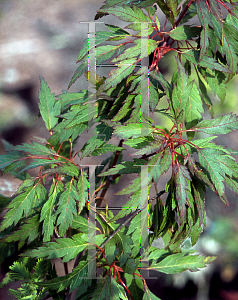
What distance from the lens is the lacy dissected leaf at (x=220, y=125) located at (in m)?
0.51

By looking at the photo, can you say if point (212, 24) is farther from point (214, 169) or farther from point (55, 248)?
point (55, 248)

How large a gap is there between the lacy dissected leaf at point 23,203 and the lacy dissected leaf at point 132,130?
0.23 m

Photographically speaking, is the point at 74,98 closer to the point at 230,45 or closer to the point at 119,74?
the point at 119,74

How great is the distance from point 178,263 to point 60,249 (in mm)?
258

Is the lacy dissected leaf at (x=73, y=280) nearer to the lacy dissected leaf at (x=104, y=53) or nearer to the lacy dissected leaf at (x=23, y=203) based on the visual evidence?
the lacy dissected leaf at (x=23, y=203)

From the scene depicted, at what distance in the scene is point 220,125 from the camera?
1.70 feet

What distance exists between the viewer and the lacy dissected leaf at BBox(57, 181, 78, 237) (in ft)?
1.77

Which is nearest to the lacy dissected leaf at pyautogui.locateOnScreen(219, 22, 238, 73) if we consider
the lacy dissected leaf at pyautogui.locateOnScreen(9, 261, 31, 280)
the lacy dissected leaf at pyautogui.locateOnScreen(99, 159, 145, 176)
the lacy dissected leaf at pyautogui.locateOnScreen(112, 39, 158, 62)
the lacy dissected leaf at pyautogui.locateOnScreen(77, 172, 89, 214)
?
the lacy dissected leaf at pyautogui.locateOnScreen(112, 39, 158, 62)

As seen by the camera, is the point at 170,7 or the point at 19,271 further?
the point at 19,271

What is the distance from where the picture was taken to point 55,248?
22.4 inches

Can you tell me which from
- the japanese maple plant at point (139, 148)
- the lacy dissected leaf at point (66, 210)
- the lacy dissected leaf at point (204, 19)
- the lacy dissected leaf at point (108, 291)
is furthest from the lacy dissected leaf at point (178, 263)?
the lacy dissected leaf at point (204, 19)

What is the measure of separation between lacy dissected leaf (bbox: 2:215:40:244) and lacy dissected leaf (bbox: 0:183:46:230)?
3cm

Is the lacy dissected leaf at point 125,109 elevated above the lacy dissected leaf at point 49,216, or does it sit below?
above

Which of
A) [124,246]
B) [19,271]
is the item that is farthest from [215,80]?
[19,271]
